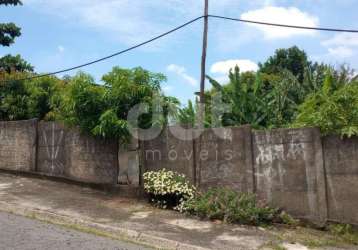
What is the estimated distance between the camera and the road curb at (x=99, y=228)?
6.76 m

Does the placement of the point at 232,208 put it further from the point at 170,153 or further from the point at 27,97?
the point at 27,97

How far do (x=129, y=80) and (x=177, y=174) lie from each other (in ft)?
8.07

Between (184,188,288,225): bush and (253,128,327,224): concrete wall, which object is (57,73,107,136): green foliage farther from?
(253,128,327,224): concrete wall

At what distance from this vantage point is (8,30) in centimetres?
1741

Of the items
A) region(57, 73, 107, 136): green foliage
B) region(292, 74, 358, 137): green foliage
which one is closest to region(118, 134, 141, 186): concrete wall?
region(57, 73, 107, 136): green foliage

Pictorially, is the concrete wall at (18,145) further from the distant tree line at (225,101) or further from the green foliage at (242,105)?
the green foliage at (242,105)

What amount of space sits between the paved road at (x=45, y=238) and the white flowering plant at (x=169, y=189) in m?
2.60

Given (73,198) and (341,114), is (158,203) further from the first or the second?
(341,114)

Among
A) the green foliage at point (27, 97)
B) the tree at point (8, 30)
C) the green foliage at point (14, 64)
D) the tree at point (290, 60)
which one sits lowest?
the green foliage at point (27, 97)

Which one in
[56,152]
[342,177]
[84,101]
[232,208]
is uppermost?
[84,101]

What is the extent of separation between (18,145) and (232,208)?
297 inches

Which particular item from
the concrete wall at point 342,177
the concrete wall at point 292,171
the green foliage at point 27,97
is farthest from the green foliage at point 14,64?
the concrete wall at point 342,177

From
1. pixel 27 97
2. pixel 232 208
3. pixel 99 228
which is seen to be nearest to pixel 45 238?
pixel 99 228

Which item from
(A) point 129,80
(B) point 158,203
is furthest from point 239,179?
(A) point 129,80
